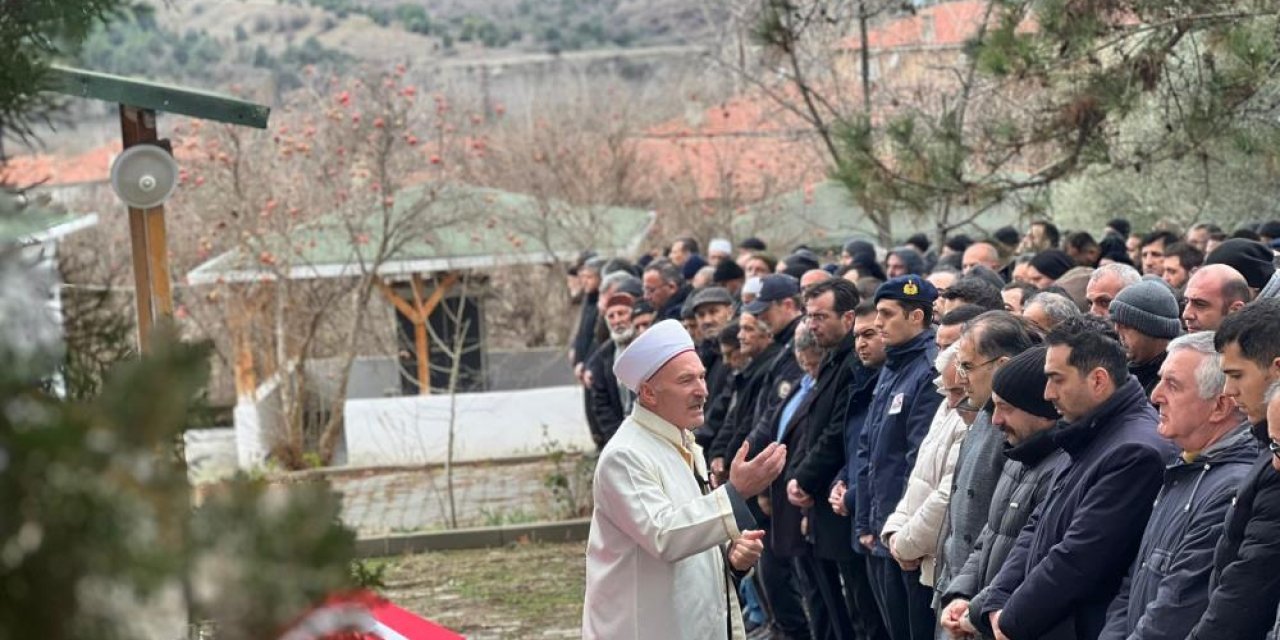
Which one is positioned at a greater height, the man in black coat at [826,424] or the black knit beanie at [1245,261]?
the black knit beanie at [1245,261]

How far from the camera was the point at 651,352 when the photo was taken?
6.19m

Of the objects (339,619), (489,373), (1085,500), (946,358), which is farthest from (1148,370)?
(489,373)

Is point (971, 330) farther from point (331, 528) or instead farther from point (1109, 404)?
point (331, 528)

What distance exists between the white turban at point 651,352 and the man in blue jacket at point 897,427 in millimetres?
2133

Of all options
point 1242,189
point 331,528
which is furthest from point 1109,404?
point 1242,189

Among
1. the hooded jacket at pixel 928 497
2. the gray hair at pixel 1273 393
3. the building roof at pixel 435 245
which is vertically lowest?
the building roof at pixel 435 245

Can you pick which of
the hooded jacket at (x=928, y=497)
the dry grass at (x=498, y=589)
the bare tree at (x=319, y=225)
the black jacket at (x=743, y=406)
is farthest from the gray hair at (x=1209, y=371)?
the bare tree at (x=319, y=225)

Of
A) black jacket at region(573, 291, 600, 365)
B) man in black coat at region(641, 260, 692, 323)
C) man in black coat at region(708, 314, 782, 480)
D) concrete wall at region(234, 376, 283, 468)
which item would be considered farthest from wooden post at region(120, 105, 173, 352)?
concrete wall at region(234, 376, 283, 468)

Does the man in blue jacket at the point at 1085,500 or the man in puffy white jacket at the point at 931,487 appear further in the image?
the man in puffy white jacket at the point at 931,487

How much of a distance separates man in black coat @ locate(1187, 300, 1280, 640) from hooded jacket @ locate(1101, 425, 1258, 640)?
12 cm

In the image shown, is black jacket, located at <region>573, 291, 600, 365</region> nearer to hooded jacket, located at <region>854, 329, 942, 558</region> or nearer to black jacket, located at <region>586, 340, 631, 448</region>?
black jacket, located at <region>586, 340, 631, 448</region>

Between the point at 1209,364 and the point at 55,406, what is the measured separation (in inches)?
171

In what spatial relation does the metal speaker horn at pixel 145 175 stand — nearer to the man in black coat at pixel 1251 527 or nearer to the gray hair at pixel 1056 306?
the gray hair at pixel 1056 306

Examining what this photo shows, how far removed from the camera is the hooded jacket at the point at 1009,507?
6.23m
